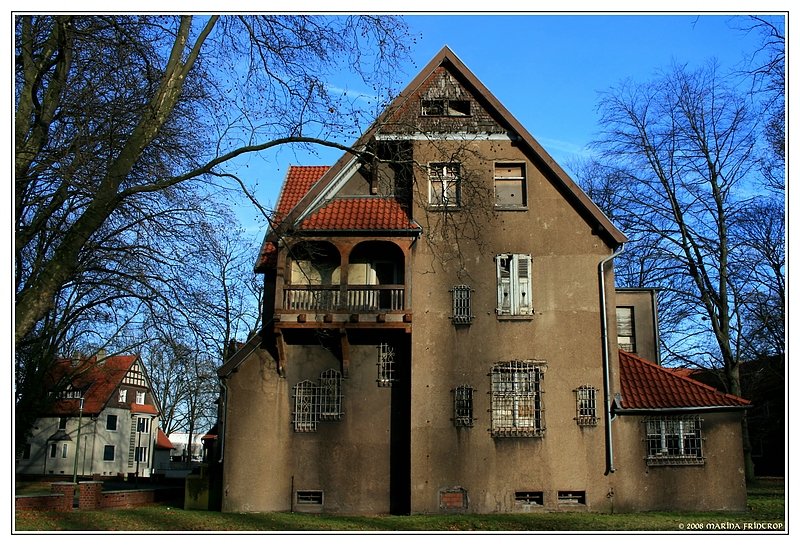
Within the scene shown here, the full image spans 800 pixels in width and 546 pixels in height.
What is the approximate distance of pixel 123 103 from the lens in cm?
1379

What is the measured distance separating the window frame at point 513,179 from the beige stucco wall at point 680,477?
6724 mm

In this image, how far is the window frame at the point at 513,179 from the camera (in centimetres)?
2153

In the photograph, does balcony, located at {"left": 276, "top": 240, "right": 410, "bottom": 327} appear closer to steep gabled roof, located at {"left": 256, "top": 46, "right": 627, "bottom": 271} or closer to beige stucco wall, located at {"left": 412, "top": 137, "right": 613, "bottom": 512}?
beige stucco wall, located at {"left": 412, "top": 137, "right": 613, "bottom": 512}

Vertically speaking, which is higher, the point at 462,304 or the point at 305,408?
the point at 462,304

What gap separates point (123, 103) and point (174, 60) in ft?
4.17

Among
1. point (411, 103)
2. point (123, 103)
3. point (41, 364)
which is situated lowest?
point (41, 364)

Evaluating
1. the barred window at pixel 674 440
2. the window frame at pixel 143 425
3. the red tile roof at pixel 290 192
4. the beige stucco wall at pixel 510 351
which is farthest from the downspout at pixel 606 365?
the window frame at pixel 143 425

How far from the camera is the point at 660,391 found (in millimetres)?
20844

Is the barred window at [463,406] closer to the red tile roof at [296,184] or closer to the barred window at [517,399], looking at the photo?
the barred window at [517,399]

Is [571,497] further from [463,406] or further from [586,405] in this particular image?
[463,406]

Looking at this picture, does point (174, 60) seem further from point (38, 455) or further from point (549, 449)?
point (38, 455)

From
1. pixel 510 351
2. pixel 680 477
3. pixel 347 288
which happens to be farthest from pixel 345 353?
pixel 680 477

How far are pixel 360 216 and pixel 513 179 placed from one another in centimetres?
470

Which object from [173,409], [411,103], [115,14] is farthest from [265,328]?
[173,409]
